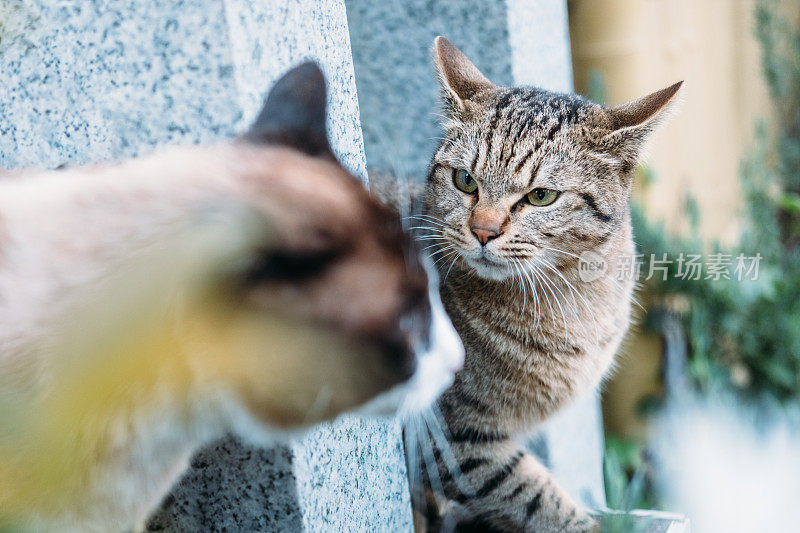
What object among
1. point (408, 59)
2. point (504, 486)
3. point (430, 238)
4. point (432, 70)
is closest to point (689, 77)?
point (408, 59)

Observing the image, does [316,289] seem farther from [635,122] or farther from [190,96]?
[635,122]

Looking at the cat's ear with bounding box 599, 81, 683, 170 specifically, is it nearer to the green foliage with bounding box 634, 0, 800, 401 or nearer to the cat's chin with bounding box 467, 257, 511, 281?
the cat's chin with bounding box 467, 257, 511, 281

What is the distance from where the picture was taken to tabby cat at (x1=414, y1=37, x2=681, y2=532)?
144 centimetres

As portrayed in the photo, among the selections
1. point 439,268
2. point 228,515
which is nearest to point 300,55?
point 439,268

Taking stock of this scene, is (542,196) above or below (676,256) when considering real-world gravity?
above

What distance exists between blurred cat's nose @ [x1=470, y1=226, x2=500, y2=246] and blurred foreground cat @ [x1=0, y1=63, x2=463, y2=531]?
1.93 ft

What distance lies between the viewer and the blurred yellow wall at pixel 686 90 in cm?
278

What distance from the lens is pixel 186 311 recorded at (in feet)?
2.21

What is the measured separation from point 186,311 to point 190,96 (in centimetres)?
46

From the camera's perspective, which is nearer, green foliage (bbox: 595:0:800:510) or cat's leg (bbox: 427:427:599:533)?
cat's leg (bbox: 427:427:599:533)

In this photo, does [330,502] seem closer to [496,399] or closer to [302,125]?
[496,399]

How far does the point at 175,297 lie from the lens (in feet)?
2.16

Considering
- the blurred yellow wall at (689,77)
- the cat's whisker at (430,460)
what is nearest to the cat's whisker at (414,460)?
the cat's whisker at (430,460)

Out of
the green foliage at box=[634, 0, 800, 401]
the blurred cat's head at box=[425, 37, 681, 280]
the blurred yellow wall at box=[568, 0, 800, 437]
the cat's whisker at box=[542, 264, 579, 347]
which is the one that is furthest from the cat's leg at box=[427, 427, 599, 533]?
the green foliage at box=[634, 0, 800, 401]
